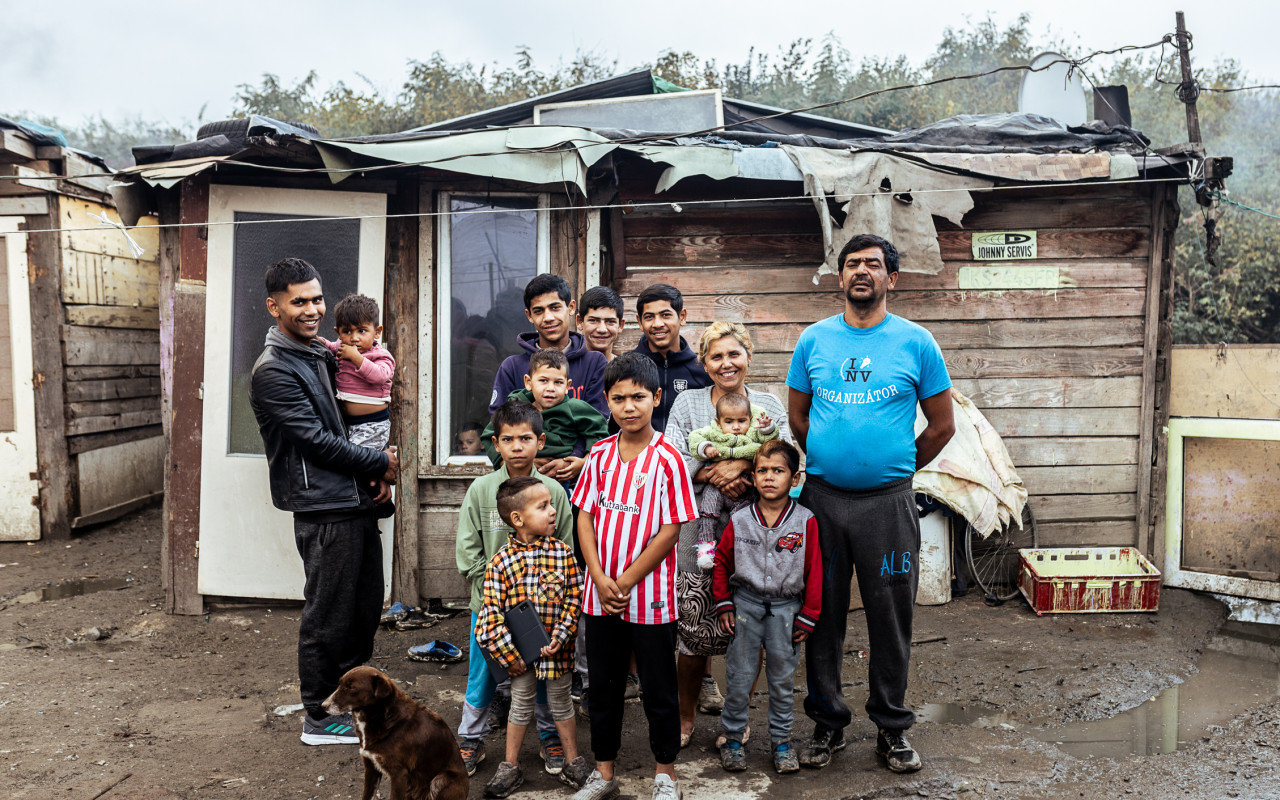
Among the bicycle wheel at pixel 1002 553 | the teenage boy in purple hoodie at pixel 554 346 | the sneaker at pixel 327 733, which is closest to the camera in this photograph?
the sneaker at pixel 327 733

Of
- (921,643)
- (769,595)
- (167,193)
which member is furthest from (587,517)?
(167,193)

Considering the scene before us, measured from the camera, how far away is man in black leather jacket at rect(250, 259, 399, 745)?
3.45 meters

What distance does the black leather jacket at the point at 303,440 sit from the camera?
3.42 meters

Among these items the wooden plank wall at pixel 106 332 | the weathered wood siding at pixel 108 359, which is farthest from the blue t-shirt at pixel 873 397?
the wooden plank wall at pixel 106 332

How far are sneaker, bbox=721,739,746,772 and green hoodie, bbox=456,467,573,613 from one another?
1.04 metres

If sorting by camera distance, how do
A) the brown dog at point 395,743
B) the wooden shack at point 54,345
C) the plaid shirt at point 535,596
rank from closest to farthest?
the brown dog at point 395,743, the plaid shirt at point 535,596, the wooden shack at point 54,345

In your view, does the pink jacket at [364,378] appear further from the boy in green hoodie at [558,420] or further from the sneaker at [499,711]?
the sneaker at [499,711]

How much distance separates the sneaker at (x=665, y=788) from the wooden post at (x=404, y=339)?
2918mm

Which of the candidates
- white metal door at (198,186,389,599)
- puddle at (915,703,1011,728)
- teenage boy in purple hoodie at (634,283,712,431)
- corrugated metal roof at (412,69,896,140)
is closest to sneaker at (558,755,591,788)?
teenage boy in purple hoodie at (634,283,712,431)

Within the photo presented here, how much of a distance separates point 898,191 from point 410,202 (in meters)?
3.14

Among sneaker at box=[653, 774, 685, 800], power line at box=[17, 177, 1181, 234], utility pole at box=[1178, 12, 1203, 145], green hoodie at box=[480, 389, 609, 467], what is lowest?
sneaker at box=[653, 774, 685, 800]

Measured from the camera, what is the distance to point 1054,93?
696 cm

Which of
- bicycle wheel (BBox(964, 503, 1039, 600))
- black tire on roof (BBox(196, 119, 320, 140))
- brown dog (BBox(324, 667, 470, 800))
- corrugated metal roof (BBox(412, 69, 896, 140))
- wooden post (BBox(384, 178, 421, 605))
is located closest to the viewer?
brown dog (BBox(324, 667, 470, 800))

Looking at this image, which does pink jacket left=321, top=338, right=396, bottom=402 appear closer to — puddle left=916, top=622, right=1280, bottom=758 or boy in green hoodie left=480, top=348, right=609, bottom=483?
boy in green hoodie left=480, top=348, right=609, bottom=483
